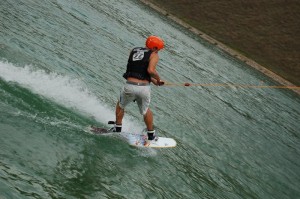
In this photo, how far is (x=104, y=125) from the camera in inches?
570

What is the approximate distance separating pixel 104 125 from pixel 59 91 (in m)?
2.28

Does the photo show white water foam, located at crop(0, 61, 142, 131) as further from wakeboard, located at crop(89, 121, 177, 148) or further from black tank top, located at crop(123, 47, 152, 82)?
black tank top, located at crop(123, 47, 152, 82)

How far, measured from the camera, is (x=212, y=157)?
1706cm

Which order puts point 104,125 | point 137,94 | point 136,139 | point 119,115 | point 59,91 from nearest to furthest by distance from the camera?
1. point 137,94
2. point 119,115
3. point 136,139
4. point 104,125
5. point 59,91

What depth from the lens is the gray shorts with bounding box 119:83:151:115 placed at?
12523 millimetres

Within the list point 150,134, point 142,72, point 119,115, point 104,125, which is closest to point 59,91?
point 104,125

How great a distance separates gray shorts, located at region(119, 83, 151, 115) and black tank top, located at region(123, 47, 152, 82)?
0.35m

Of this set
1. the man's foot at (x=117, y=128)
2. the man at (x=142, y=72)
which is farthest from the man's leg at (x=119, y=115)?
the man at (x=142, y=72)

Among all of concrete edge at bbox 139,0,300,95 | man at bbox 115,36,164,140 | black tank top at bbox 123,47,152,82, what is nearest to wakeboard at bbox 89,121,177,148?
man at bbox 115,36,164,140

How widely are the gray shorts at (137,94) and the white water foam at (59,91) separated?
2237 millimetres

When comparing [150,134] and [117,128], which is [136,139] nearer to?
[150,134]

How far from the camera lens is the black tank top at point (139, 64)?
40.3ft

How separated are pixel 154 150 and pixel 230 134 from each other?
932 centimetres

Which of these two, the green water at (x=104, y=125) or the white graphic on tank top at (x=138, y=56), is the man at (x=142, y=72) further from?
the green water at (x=104, y=125)
